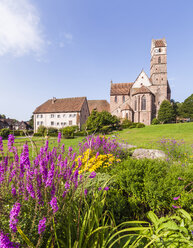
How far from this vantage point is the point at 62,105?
3794 centimetres

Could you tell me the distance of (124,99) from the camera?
133ft

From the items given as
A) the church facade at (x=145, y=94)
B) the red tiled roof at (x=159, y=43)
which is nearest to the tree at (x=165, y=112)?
the church facade at (x=145, y=94)

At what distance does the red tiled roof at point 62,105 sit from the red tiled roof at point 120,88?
1087 centimetres

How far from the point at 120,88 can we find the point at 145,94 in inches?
374

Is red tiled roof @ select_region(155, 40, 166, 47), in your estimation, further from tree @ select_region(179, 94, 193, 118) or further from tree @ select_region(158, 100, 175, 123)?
tree @ select_region(179, 94, 193, 118)

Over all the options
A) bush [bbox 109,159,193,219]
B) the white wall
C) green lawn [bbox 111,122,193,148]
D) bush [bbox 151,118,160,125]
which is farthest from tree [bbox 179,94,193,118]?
bush [bbox 109,159,193,219]

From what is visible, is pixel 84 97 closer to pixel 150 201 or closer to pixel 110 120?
pixel 110 120

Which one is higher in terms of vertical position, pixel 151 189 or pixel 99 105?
pixel 99 105

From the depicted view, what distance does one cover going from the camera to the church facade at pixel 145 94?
35.9 metres

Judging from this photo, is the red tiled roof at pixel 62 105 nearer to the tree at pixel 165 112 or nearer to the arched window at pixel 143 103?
the arched window at pixel 143 103

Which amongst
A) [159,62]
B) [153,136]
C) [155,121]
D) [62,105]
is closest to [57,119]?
[62,105]

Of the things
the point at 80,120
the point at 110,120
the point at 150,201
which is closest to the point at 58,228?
the point at 150,201

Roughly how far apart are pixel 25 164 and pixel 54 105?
3956 centimetres

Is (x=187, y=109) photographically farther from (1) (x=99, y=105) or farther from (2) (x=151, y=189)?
(2) (x=151, y=189)
